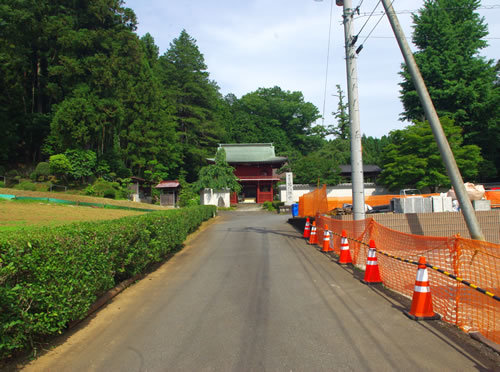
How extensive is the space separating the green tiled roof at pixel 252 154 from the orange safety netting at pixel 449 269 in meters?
35.1

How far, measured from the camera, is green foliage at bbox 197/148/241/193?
38.6 metres

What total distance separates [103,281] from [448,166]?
768 cm

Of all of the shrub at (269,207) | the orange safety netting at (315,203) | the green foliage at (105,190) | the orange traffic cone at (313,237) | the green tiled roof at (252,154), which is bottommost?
the orange traffic cone at (313,237)

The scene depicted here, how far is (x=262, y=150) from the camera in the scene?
49281mm

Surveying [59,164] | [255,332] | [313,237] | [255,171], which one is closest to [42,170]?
[59,164]

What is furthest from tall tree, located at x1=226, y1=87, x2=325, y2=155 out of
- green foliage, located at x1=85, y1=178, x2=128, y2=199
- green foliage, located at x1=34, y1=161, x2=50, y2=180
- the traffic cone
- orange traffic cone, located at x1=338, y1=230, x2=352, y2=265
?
the traffic cone

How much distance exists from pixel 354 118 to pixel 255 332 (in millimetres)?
8759

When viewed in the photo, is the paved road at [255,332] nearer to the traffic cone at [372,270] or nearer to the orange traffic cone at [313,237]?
the traffic cone at [372,270]

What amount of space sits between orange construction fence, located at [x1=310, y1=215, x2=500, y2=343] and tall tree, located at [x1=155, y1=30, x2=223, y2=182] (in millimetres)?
41270

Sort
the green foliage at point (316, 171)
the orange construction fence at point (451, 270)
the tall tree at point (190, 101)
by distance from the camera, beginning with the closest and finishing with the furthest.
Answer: the orange construction fence at point (451, 270)
the green foliage at point (316, 171)
the tall tree at point (190, 101)

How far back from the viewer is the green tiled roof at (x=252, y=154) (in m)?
45.2

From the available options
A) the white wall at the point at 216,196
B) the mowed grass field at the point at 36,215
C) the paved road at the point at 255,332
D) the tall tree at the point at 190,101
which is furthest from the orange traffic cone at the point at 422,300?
the tall tree at the point at 190,101

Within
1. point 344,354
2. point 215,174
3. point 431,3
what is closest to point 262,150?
point 215,174

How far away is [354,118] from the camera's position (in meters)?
11.5
